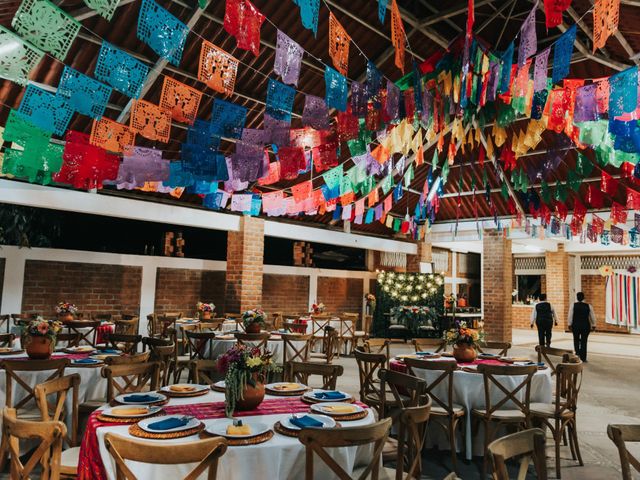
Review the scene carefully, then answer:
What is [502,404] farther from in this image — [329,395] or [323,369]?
[329,395]

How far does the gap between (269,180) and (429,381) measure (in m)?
3.46

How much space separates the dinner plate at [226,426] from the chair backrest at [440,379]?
1.74m

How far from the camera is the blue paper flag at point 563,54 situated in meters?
3.56

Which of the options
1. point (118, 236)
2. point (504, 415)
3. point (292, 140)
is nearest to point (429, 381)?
point (504, 415)

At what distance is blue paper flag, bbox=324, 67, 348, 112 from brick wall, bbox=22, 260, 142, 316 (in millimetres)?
6191

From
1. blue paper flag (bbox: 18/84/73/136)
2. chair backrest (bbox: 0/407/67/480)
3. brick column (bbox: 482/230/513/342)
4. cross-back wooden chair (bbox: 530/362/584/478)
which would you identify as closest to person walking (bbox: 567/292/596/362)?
brick column (bbox: 482/230/513/342)

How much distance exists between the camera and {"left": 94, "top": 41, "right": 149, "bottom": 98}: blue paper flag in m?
3.24

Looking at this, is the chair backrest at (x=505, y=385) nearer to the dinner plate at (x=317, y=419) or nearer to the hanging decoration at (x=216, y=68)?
the dinner plate at (x=317, y=419)

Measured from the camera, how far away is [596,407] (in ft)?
19.2

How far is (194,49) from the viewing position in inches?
229

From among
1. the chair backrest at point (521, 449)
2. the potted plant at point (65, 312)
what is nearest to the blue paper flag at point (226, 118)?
the chair backrest at point (521, 449)

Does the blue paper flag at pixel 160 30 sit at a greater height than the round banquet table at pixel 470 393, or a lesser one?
greater

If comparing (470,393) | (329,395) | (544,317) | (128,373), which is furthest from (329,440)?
(544,317)

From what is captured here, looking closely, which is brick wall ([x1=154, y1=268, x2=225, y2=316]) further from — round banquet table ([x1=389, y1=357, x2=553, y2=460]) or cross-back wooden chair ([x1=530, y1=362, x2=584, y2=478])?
cross-back wooden chair ([x1=530, y1=362, x2=584, y2=478])
